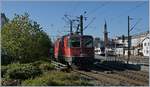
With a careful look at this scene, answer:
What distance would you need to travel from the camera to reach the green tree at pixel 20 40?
34.0m

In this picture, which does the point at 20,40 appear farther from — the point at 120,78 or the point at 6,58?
the point at 120,78

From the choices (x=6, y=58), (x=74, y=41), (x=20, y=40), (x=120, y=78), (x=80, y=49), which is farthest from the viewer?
(x=6, y=58)

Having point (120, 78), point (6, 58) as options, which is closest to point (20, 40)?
point (6, 58)

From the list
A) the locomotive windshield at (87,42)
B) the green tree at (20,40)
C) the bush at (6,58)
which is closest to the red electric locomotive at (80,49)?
the locomotive windshield at (87,42)

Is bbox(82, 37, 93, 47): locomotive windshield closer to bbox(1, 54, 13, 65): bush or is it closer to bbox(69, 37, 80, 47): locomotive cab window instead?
bbox(69, 37, 80, 47): locomotive cab window

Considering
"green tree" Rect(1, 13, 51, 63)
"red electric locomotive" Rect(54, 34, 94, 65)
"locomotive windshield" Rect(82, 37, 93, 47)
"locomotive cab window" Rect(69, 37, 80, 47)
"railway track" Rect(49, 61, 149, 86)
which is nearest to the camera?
"railway track" Rect(49, 61, 149, 86)

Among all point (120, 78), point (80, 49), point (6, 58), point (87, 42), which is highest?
point (87, 42)

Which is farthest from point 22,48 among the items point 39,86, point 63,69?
point 39,86

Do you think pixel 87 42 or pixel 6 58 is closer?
pixel 87 42

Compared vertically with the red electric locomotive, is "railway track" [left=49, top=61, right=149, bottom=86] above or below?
below

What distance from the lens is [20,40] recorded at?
1342 inches

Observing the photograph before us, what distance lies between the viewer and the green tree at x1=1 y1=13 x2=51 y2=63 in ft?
112

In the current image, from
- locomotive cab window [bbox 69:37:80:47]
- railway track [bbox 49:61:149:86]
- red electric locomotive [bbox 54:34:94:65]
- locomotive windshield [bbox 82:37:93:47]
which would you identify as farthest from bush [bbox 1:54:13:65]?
railway track [bbox 49:61:149:86]

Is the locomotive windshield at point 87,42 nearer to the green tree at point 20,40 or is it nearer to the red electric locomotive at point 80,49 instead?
the red electric locomotive at point 80,49
